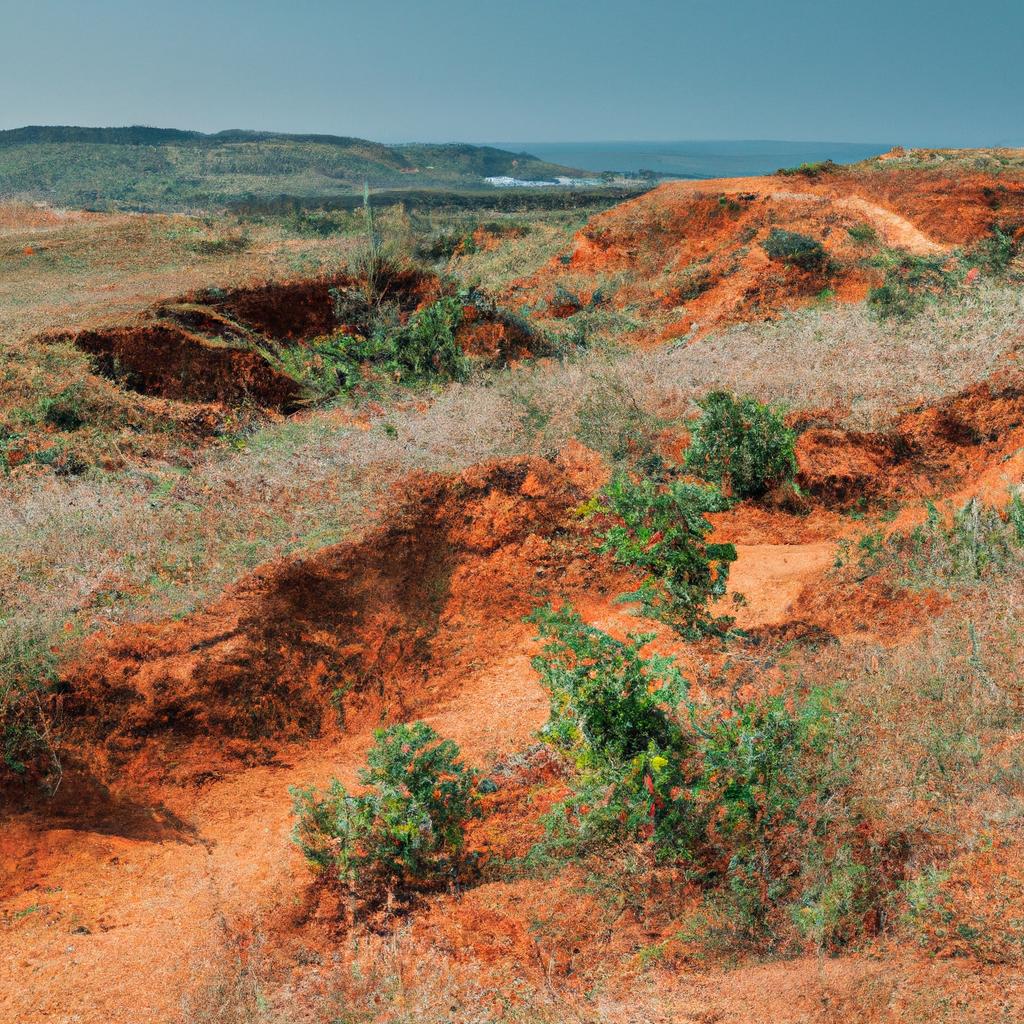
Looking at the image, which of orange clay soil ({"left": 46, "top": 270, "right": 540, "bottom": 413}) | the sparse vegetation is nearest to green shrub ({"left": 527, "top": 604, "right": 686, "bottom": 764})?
the sparse vegetation

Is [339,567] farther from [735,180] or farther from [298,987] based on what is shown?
[735,180]

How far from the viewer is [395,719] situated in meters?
5.36

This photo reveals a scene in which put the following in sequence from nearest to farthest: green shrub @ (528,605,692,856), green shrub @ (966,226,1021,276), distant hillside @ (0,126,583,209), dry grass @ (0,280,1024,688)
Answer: green shrub @ (528,605,692,856) → dry grass @ (0,280,1024,688) → green shrub @ (966,226,1021,276) → distant hillside @ (0,126,583,209)

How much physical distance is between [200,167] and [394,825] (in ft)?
214

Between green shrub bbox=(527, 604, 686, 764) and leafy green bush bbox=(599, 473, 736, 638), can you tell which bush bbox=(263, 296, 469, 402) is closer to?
leafy green bush bbox=(599, 473, 736, 638)

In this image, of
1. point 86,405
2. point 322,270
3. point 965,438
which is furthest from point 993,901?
point 322,270

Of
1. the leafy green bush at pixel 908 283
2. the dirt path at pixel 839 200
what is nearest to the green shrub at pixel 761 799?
the leafy green bush at pixel 908 283

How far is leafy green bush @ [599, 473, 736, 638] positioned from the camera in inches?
212

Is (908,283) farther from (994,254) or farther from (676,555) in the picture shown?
(676,555)

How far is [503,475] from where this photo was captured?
24.0 feet

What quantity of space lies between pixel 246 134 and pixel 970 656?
3366 inches

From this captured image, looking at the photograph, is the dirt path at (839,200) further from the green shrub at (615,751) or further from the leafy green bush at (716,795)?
the green shrub at (615,751)

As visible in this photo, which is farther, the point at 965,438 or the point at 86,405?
the point at 86,405

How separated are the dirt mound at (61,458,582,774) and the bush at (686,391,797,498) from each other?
1652mm
